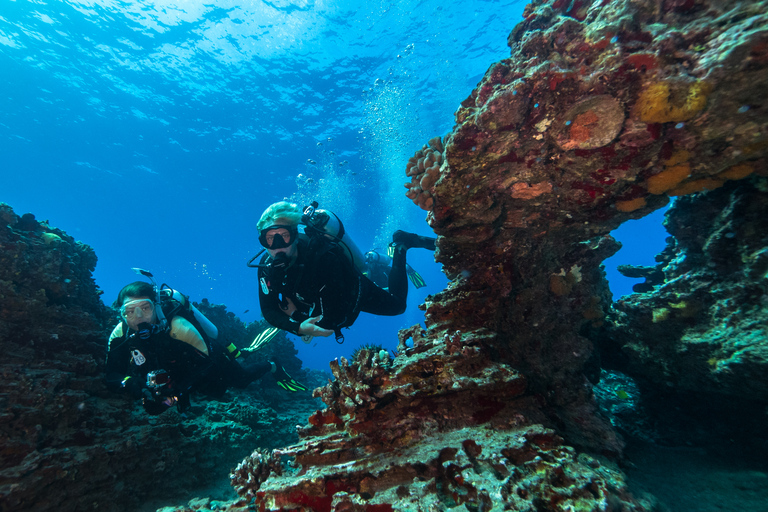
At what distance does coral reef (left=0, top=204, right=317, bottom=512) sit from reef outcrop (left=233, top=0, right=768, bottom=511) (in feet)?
11.4

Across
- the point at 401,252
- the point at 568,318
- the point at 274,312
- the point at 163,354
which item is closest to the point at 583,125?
the point at 568,318

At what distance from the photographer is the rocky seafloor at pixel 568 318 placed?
2254 mm

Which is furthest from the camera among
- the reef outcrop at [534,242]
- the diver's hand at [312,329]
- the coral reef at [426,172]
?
the diver's hand at [312,329]

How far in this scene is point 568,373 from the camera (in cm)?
363

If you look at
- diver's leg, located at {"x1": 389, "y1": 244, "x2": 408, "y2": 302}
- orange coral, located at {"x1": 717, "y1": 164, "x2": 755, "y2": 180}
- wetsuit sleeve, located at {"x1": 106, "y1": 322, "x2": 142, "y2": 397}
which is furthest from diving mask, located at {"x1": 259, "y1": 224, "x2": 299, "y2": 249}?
orange coral, located at {"x1": 717, "y1": 164, "x2": 755, "y2": 180}

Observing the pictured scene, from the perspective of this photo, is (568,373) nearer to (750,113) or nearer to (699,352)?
(699,352)

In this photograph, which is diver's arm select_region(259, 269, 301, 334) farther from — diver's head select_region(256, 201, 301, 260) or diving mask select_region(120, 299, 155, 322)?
diving mask select_region(120, 299, 155, 322)

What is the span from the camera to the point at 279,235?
5484 millimetres

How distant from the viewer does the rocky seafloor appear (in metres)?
2.25

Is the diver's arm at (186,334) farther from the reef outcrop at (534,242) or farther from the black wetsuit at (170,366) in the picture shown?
the reef outcrop at (534,242)

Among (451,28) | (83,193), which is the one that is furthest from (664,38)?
(83,193)

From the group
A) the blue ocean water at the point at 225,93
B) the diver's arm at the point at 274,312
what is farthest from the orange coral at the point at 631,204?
the blue ocean water at the point at 225,93

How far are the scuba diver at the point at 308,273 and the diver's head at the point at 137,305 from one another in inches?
93.4

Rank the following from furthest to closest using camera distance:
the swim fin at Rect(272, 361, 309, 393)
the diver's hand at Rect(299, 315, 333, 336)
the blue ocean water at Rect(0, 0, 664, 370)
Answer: the blue ocean water at Rect(0, 0, 664, 370)
the swim fin at Rect(272, 361, 309, 393)
the diver's hand at Rect(299, 315, 333, 336)
